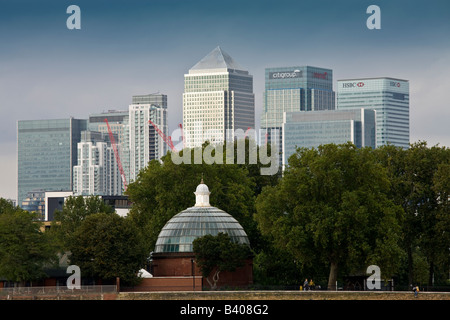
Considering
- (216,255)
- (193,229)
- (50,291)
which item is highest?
(193,229)

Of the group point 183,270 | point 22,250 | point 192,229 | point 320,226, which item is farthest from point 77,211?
point 320,226

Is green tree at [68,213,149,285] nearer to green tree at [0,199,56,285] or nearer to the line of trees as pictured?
the line of trees

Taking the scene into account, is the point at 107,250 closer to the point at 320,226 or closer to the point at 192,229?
the point at 192,229

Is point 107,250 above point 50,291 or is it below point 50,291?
above

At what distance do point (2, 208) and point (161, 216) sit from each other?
2960 centimetres

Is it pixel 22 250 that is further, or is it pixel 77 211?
pixel 77 211

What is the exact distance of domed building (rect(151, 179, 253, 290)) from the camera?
13325 cm

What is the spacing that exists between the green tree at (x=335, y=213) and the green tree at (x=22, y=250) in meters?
24.0

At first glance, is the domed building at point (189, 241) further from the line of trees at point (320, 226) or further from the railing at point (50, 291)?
the railing at point (50, 291)

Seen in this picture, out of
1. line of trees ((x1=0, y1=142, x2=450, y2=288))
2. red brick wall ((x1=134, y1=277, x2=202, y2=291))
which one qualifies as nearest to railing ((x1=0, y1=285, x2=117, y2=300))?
line of trees ((x1=0, y1=142, x2=450, y2=288))

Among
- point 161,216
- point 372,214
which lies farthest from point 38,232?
point 372,214

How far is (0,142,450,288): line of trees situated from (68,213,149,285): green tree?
0.34ft

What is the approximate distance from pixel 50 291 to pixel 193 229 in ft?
61.9

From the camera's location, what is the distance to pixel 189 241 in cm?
13425
